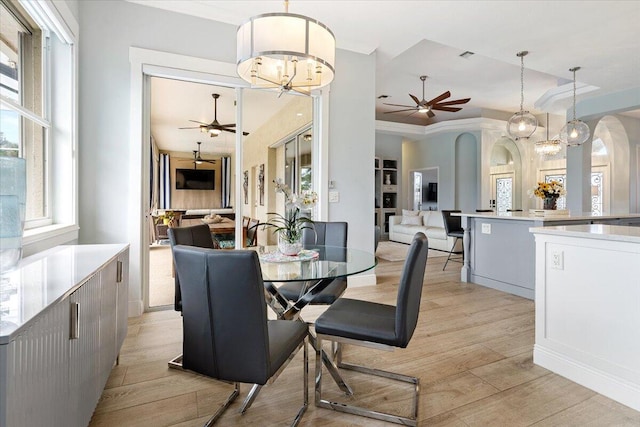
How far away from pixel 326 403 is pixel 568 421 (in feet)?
3.95

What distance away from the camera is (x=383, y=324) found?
5.33 feet

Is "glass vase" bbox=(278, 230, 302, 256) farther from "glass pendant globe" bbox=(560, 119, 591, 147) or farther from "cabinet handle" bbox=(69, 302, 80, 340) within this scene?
"glass pendant globe" bbox=(560, 119, 591, 147)

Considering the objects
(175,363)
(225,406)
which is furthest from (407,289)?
(175,363)

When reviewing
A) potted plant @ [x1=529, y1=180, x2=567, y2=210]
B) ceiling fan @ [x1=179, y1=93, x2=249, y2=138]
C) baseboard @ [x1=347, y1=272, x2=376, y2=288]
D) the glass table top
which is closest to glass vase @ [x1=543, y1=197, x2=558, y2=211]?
potted plant @ [x1=529, y1=180, x2=567, y2=210]

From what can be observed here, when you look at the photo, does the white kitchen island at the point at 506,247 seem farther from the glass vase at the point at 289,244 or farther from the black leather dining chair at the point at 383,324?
the glass vase at the point at 289,244

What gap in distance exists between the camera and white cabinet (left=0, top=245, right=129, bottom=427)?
81cm

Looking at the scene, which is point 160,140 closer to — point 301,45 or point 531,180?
point 301,45

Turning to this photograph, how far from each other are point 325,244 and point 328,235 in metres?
0.08

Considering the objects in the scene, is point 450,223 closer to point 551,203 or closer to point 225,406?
point 551,203

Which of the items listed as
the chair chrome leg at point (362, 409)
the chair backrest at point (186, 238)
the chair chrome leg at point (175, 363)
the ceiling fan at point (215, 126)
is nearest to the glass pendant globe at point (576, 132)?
the ceiling fan at point (215, 126)

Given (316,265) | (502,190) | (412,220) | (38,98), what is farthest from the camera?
(502,190)

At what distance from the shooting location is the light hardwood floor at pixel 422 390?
162cm

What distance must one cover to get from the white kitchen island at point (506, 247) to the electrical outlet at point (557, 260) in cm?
161

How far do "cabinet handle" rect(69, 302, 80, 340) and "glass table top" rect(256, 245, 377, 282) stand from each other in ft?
2.48
